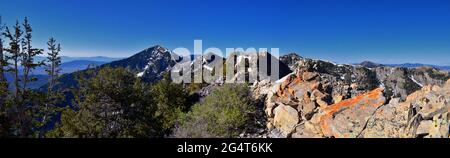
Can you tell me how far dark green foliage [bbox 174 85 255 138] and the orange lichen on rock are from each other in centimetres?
640

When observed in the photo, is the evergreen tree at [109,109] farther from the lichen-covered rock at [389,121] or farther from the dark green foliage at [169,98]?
the lichen-covered rock at [389,121]

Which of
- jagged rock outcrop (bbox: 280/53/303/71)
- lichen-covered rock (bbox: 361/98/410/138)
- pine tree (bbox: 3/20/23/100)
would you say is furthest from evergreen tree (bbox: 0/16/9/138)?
jagged rock outcrop (bbox: 280/53/303/71)

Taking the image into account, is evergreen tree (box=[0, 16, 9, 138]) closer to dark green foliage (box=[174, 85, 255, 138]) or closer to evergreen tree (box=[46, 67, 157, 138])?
evergreen tree (box=[46, 67, 157, 138])

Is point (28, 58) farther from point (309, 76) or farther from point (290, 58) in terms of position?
point (290, 58)

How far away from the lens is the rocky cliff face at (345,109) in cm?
1723

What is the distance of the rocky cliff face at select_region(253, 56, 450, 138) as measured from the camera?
56.5ft

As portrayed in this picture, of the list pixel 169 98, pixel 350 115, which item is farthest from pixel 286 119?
pixel 169 98

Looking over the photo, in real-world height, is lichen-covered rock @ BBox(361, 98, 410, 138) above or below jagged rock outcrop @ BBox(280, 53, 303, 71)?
below

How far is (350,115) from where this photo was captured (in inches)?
872
